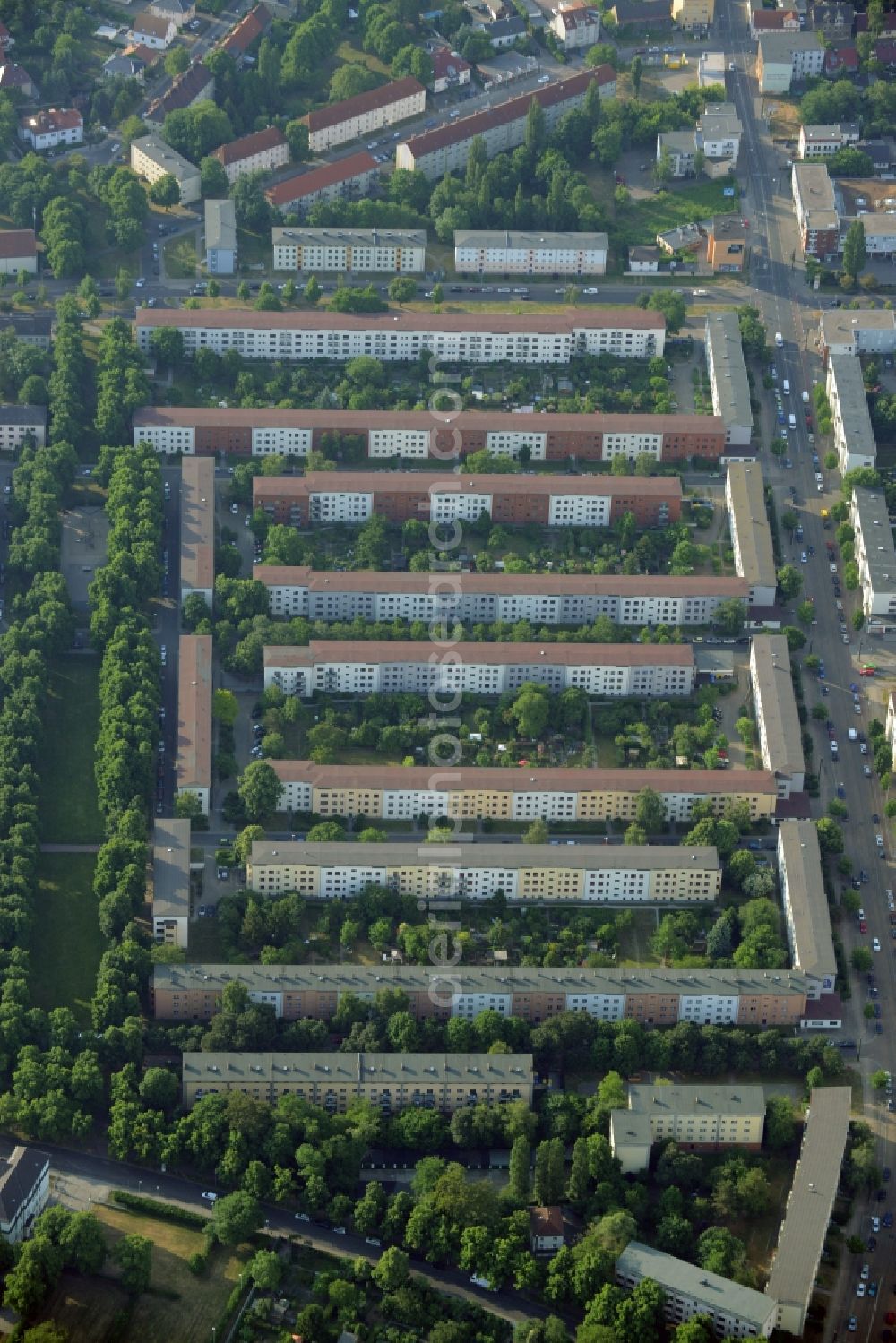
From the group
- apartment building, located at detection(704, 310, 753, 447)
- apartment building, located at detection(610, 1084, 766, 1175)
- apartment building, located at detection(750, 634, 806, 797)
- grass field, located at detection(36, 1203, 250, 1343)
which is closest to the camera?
grass field, located at detection(36, 1203, 250, 1343)

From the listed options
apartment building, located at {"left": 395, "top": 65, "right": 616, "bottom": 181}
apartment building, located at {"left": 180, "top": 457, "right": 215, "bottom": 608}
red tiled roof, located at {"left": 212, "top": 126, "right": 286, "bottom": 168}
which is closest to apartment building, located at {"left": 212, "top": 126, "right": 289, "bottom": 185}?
red tiled roof, located at {"left": 212, "top": 126, "right": 286, "bottom": 168}

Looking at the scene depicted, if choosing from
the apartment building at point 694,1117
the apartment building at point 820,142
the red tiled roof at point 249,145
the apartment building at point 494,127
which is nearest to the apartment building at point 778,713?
the apartment building at point 694,1117

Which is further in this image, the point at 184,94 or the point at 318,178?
the point at 184,94

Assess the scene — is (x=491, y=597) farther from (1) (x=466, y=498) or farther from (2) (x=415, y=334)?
(2) (x=415, y=334)

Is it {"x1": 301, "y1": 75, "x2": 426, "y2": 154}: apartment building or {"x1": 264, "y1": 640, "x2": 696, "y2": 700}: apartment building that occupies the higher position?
{"x1": 301, "y1": 75, "x2": 426, "y2": 154}: apartment building

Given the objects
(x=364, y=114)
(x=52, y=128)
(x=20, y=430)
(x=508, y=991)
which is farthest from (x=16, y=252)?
(x=508, y=991)

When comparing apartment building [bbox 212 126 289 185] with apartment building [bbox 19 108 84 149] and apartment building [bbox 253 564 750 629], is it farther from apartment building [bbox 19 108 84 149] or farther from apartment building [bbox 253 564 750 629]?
apartment building [bbox 253 564 750 629]
